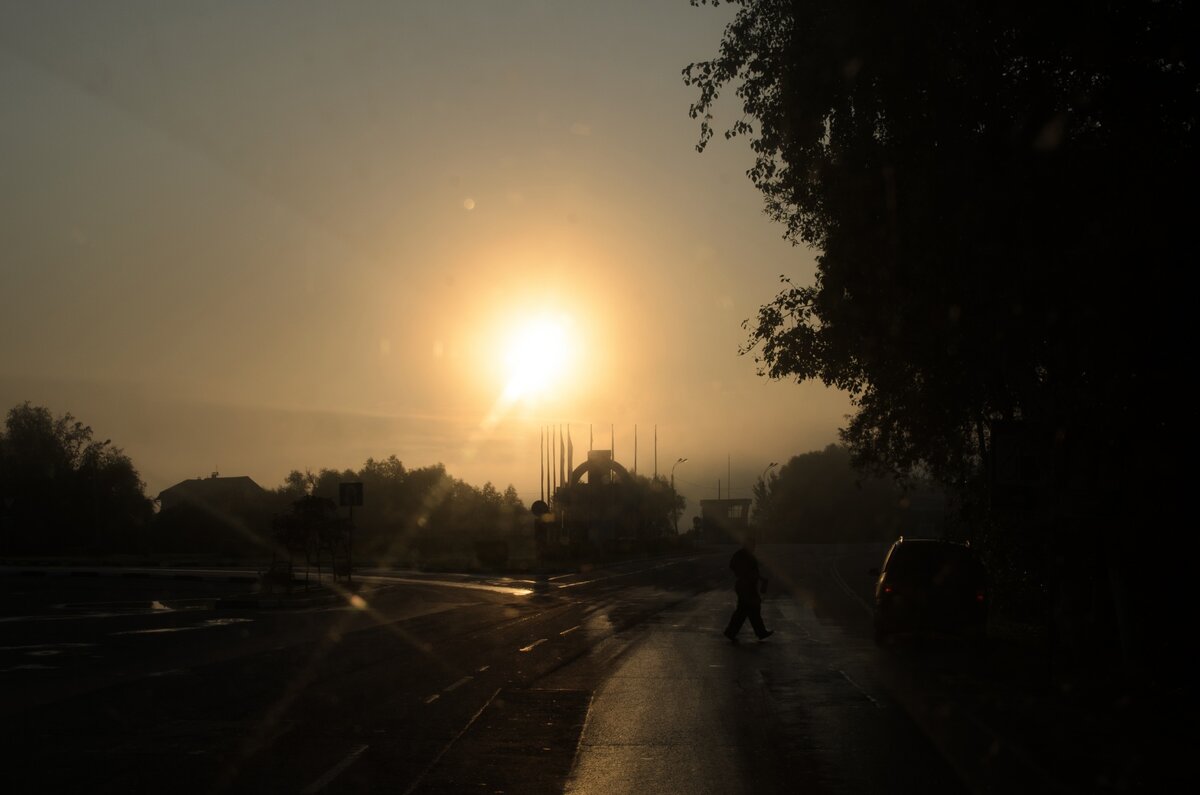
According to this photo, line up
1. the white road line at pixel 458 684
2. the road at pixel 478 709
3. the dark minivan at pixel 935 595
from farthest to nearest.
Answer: the dark minivan at pixel 935 595
the white road line at pixel 458 684
the road at pixel 478 709

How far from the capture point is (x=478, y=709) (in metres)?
12.6

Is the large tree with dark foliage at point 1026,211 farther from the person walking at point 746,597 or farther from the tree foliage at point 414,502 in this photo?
the tree foliage at point 414,502

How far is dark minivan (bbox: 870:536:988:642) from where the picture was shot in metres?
20.1

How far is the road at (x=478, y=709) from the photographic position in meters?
9.12

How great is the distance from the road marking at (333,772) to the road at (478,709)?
27mm

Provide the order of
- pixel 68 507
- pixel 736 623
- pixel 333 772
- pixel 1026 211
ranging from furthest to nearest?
pixel 68 507 < pixel 736 623 < pixel 1026 211 < pixel 333 772

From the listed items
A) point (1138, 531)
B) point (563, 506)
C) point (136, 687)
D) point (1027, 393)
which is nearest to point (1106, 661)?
point (1138, 531)

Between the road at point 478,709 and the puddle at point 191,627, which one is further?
the puddle at point 191,627

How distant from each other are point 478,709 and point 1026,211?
10.2 m

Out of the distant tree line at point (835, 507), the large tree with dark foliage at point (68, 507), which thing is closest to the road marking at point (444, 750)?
the large tree with dark foliage at point (68, 507)

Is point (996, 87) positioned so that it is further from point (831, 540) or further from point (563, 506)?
point (831, 540)

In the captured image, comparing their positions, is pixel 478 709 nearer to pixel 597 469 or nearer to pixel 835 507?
pixel 597 469

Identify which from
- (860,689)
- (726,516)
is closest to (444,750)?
(860,689)

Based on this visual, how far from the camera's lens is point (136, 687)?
14.7 meters
